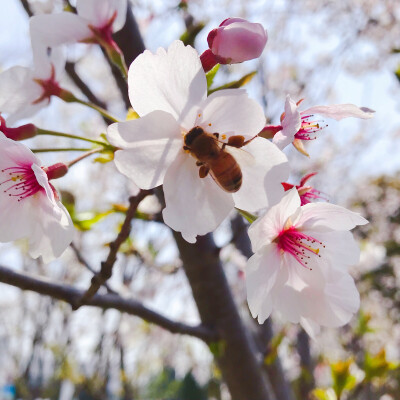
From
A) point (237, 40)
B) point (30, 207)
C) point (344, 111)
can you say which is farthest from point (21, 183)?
point (344, 111)

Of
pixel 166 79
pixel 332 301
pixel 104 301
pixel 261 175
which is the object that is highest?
pixel 166 79

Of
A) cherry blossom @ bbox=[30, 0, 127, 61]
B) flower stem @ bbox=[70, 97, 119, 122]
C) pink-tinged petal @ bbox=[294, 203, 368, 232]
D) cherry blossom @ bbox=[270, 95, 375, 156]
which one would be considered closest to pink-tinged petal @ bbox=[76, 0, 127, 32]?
cherry blossom @ bbox=[30, 0, 127, 61]

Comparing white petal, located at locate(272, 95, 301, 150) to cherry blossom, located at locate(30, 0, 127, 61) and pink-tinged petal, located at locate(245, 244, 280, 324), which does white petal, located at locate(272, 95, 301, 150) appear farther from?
cherry blossom, located at locate(30, 0, 127, 61)

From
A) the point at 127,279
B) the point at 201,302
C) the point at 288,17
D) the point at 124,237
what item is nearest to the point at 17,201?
the point at 124,237

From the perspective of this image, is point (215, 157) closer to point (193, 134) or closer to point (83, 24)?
point (193, 134)

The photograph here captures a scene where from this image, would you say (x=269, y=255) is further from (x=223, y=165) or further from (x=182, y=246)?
(x=182, y=246)

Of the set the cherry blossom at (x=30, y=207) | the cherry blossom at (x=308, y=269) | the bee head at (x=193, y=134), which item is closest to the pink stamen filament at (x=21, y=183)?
the cherry blossom at (x=30, y=207)

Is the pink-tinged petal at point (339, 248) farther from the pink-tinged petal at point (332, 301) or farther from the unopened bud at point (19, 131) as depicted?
the unopened bud at point (19, 131)
